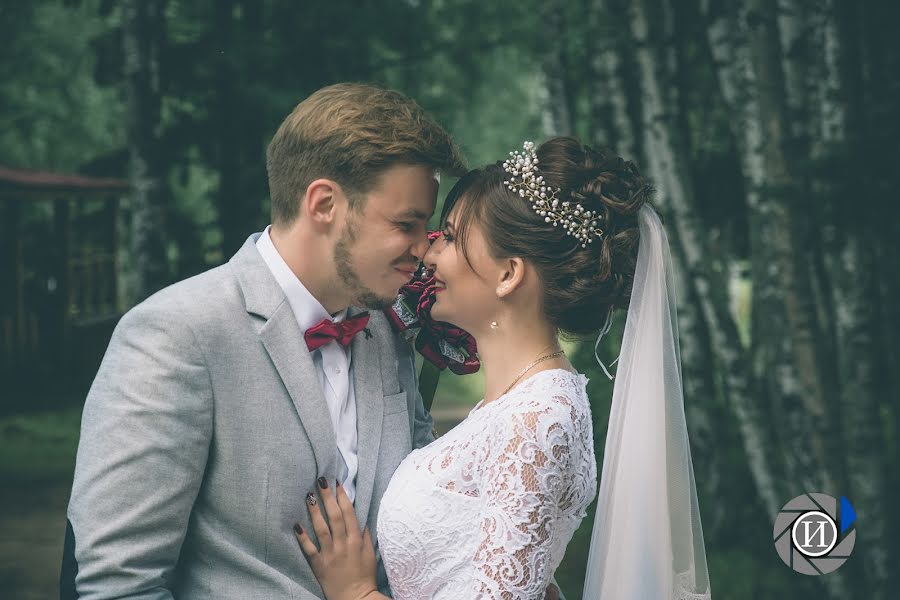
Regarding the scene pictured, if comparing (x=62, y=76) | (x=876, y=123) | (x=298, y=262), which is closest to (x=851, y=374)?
(x=876, y=123)

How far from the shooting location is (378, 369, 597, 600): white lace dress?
8.32 ft

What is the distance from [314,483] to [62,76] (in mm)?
20123

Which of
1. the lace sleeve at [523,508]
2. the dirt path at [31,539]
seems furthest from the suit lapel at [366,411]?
the dirt path at [31,539]

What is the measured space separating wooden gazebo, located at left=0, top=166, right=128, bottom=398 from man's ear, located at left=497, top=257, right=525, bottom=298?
1072cm

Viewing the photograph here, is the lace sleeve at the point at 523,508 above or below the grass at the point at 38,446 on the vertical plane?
above

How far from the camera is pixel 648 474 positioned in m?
2.96

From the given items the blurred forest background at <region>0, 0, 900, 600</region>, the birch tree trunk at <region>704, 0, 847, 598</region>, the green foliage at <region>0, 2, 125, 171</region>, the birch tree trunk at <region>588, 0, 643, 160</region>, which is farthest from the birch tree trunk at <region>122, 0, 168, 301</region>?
the green foliage at <region>0, 2, 125, 171</region>

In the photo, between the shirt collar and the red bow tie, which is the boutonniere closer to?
the red bow tie

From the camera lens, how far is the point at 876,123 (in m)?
5.02

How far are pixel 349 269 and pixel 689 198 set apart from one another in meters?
3.96

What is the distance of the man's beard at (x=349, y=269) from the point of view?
2834mm

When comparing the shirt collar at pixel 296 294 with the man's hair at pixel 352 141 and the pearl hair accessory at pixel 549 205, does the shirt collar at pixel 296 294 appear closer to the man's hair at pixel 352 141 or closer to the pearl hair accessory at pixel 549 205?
the man's hair at pixel 352 141

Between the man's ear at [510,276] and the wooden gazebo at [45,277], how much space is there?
10.7m

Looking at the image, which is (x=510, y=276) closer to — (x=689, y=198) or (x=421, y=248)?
(x=421, y=248)
